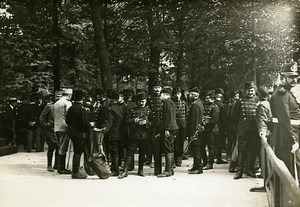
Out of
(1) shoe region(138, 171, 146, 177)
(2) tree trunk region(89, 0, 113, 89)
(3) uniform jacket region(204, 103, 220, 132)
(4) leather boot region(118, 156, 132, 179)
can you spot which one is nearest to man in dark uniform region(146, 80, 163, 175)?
(1) shoe region(138, 171, 146, 177)

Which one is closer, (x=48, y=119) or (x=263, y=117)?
(x=263, y=117)

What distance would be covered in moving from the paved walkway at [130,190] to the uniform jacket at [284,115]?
2.88 feet

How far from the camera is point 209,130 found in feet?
34.8

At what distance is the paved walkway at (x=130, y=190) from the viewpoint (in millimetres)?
6609

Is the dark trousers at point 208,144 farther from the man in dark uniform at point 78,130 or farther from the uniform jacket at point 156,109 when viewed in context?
the man in dark uniform at point 78,130

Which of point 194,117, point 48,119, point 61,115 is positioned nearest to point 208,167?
point 194,117

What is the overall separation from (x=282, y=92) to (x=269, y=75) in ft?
29.1

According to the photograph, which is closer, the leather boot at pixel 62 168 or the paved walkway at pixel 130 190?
the paved walkway at pixel 130 190

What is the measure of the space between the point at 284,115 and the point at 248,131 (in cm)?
266

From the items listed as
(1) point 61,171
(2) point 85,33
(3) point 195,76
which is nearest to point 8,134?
(2) point 85,33

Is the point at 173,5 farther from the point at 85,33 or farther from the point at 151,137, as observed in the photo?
the point at 151,137

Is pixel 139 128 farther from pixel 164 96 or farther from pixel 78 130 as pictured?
pixel 78 130

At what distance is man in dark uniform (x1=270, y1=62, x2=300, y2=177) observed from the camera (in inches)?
246

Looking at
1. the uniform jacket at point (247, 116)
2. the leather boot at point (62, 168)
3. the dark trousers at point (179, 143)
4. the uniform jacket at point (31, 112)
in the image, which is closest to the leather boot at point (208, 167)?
the dark trousers at point (179, 143)
